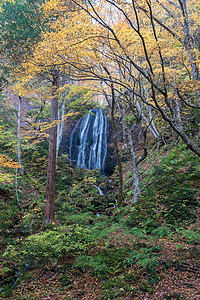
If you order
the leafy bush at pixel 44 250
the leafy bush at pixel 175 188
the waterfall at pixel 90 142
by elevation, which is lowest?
the leafy bush at pixel 44 250

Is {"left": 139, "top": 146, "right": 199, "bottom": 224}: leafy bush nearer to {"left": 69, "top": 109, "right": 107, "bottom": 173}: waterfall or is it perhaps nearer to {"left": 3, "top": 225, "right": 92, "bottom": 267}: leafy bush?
{"left": 3, "top": 225, "right": 92, "bottom": 267}: leafy bush

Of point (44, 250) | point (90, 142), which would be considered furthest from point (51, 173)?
point (90, 142)

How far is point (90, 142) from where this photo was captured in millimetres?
15148

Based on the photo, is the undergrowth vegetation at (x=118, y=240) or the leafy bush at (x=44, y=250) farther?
the leafy bush at (x=44, y=250)

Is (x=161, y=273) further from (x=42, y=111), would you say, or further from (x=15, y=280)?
(x=42, y=111)

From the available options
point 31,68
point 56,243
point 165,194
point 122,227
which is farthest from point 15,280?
point 31,68

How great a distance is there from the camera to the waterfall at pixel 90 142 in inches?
563

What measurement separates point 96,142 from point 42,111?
4.92 metres

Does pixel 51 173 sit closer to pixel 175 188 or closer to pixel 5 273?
pixel 5 273

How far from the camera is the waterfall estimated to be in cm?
1430

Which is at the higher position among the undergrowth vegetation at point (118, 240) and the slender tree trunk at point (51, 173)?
the slender tree trunk at point (51, 173)

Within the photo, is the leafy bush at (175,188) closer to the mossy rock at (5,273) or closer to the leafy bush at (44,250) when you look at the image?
the leafy bush at (44,250)

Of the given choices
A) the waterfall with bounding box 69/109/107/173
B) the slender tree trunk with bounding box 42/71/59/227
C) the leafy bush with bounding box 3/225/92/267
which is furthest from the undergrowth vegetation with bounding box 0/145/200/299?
the waterfall with bounding box 69/109/107/173

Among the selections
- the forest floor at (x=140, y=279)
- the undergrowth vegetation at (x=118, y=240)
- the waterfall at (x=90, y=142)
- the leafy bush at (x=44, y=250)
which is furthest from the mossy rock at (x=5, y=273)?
the waterfall at (x=90, y=142)
